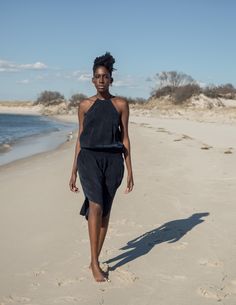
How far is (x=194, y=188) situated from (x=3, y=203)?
285 cm

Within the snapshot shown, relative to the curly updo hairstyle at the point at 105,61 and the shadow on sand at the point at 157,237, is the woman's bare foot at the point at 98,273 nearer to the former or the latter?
the shadow on sand at the point at 157,237

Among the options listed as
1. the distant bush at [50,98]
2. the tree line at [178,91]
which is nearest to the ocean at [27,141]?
the tree line at [178,91]

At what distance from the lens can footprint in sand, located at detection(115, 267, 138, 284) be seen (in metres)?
3.59

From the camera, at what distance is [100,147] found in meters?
3.60

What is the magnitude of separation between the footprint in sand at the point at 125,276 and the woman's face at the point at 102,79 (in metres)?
1.49

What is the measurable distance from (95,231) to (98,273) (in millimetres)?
326

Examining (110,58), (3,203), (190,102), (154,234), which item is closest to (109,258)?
(154,234)

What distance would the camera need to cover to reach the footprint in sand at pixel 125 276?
3.59m

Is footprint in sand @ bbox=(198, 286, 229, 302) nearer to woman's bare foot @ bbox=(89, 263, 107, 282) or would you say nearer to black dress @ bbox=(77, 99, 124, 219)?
woman's bare foot @ bbox=(89, 263, 107, 282)

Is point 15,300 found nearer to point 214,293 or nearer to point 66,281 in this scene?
point 66,281

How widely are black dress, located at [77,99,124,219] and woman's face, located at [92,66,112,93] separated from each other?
4.0 inches

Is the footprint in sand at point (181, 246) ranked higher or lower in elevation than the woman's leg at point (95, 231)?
lower

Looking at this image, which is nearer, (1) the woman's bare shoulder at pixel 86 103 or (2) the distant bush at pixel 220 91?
(1) the woman's bare shoulder at pixel 86 103

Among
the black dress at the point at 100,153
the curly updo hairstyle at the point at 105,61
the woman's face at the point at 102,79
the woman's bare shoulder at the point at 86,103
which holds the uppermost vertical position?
the curly updo hairstyle at the point at 105,61
